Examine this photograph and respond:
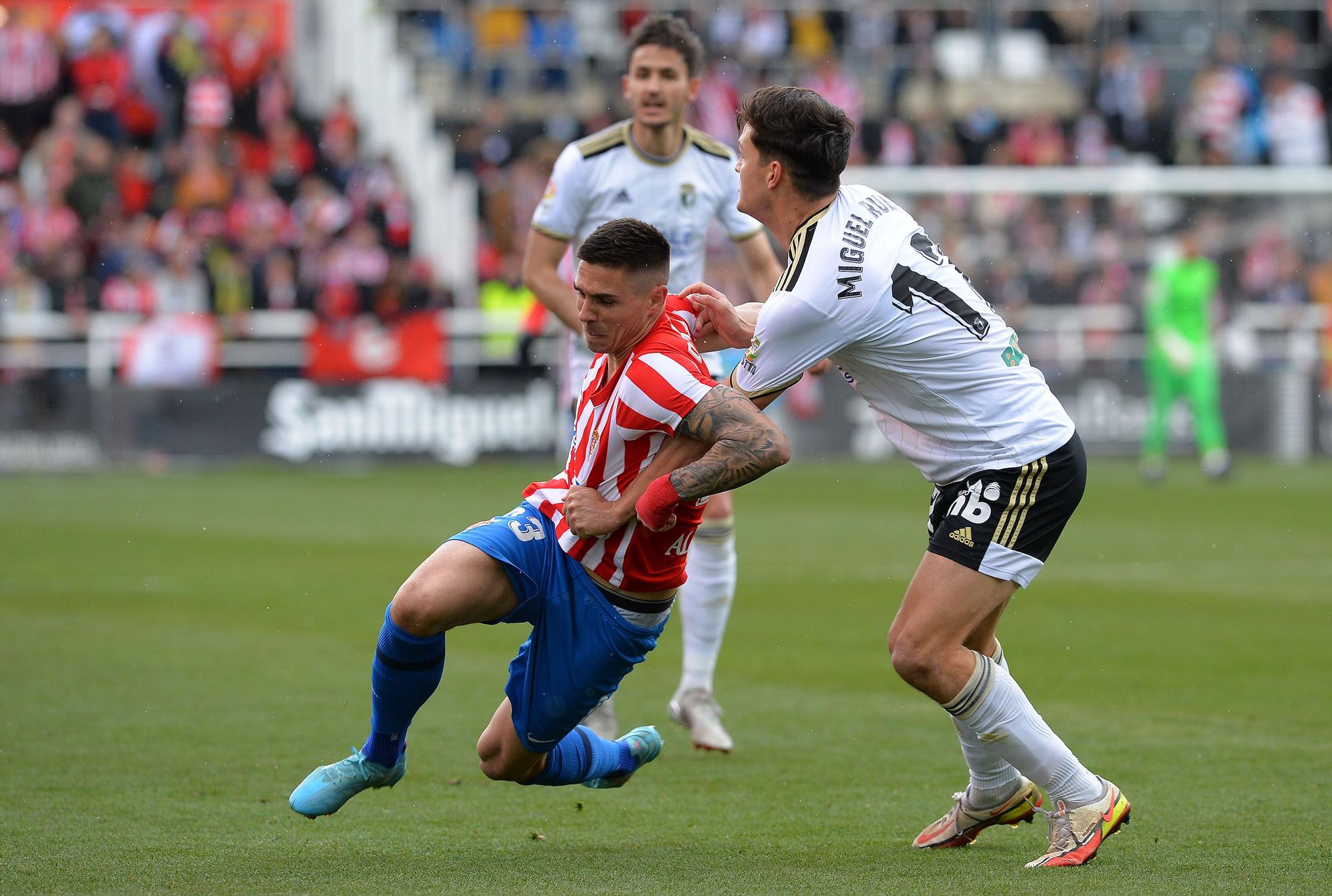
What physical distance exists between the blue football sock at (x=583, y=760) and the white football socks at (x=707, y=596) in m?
1.44

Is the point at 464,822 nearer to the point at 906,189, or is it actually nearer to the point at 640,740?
the point at 640,740

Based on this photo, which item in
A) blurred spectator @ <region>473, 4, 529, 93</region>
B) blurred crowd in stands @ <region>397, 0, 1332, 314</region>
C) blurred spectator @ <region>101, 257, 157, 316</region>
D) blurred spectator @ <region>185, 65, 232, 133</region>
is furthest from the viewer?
blurred spectator @ <region>473, 4, 529, 93</region>

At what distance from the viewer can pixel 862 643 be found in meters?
9.05

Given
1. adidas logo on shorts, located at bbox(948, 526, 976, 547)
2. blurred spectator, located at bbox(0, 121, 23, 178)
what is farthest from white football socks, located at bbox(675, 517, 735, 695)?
blurred spectator, located at bbox(0, 121, 23, 178)

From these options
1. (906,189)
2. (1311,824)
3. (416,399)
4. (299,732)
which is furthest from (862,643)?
(906,189)

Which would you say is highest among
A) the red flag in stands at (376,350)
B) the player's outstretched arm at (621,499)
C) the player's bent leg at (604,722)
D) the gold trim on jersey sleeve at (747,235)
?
the gold trim on jersey sleeve at (747,235)

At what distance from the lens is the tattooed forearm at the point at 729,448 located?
15.2 ft

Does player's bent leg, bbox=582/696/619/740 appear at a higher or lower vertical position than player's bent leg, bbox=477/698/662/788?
lower

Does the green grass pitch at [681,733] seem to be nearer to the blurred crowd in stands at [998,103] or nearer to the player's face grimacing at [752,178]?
the player's face grimacing at [752,178]

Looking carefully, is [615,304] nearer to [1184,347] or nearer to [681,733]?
[681,733]

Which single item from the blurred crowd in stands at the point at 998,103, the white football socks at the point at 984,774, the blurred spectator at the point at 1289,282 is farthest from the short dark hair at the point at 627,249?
the blurred spectator at the point at 1289,282

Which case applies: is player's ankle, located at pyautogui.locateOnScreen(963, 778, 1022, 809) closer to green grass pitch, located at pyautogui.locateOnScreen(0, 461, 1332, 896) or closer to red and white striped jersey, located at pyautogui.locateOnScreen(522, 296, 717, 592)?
green grass pitch, located at pyautogui.locateOnScreen(0, 461, 1332, 896)

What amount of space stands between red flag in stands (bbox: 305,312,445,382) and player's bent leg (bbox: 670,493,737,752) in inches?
562

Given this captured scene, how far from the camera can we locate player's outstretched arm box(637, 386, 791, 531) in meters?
4.63
